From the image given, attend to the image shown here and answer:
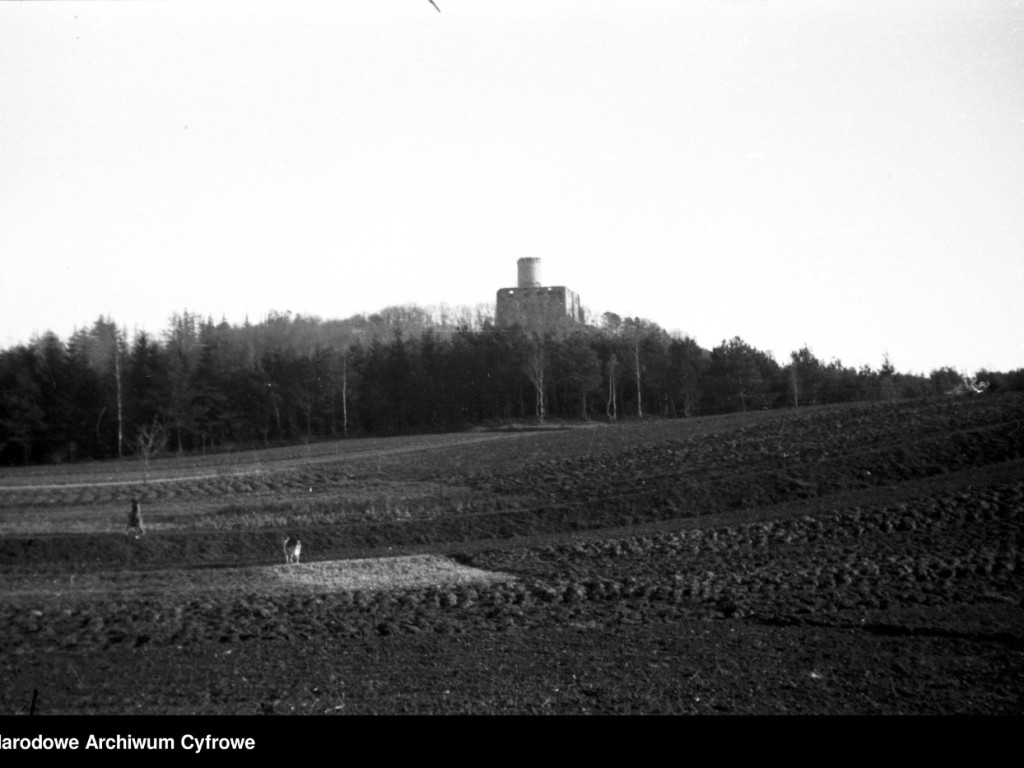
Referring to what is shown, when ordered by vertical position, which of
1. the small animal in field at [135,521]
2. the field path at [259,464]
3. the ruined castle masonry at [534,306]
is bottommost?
the small animal in field at [135,521]

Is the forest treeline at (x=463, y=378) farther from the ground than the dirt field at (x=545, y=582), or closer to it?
farther from the ground

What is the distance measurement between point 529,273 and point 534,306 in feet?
17.5

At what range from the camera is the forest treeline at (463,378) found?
47.6m

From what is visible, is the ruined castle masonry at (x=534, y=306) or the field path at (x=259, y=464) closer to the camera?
the field path at (x=259, y=464)

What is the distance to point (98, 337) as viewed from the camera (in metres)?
41.4

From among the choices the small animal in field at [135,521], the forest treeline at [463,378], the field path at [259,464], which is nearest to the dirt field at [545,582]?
the field path at [259,464]

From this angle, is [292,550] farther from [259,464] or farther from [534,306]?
[534,306]

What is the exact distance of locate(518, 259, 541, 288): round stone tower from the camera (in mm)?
52806

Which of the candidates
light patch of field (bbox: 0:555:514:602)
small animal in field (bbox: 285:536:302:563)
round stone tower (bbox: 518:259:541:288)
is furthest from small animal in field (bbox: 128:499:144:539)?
round stone tower (bbox: 518:259:541:288)

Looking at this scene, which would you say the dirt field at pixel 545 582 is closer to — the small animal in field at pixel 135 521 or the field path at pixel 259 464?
the field path at pixel 259 464

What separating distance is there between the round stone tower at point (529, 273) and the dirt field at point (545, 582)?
19.6m

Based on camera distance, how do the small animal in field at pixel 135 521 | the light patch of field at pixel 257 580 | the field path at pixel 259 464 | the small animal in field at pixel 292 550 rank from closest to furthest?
the light patch of field at pixel 257 580 < the small animal in field at pixel 292 550 < the small animal in field at pixel 135 521 < the field path at pixel 259 464

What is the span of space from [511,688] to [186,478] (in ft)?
81.4
